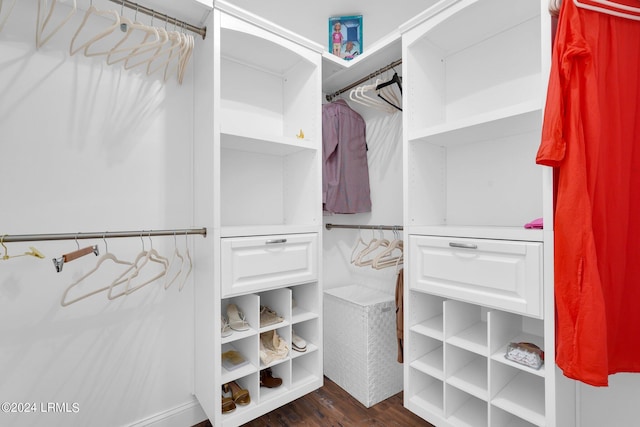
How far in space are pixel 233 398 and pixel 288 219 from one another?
3.38ft

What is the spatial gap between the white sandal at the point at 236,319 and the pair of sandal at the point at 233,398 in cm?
32

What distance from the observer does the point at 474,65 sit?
1663 millimetres

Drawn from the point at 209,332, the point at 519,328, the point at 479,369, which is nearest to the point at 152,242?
the point at 209,332

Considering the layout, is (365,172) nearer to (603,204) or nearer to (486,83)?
(486,83)

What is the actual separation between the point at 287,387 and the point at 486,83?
1.97m

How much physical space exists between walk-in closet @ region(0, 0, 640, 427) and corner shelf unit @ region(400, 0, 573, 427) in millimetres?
11

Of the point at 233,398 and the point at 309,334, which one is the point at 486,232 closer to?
the point at 309,334

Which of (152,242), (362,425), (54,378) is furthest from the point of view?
(362,425)

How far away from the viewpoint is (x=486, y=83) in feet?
5.32

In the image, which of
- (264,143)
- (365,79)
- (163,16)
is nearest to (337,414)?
(264,143)

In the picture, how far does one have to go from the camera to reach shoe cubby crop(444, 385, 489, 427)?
1.41 metres

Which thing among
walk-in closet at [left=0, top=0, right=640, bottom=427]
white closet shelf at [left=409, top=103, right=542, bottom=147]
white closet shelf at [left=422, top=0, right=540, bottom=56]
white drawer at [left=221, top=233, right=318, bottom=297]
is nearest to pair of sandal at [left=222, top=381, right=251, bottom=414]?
walk-in closet at [left=0, top=0, right=640, bottom=427]

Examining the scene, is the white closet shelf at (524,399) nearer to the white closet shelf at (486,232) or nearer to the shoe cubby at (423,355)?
the shoe cubby at (423,355)

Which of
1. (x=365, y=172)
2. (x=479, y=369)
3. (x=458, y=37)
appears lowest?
(x=479, y=369)
